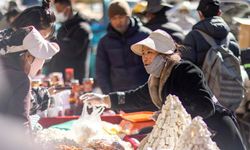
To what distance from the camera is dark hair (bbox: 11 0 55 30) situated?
3.84 metres

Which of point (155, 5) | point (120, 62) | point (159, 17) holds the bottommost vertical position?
point (120, 62)

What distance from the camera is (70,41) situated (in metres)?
7.21

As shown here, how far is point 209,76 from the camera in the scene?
5.30 metres

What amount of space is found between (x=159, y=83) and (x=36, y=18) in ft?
2.68

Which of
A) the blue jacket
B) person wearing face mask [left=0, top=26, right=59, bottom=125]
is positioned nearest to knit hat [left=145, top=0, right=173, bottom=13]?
the blue jacket

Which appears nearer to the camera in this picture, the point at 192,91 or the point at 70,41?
the point at 192,91

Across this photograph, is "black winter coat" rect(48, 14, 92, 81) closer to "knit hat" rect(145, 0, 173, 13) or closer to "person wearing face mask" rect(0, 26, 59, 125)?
"knit hat" rect(145, 0, 173, 13)

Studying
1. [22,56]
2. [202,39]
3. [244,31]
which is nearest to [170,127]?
[22,56]

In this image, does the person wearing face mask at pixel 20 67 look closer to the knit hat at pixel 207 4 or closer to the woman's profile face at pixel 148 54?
the woman's profile face at pixel 148 54

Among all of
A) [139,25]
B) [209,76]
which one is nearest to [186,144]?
[209,76]

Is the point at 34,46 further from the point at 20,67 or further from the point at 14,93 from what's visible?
A: the point at 14,93

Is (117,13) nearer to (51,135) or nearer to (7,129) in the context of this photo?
(51,135)

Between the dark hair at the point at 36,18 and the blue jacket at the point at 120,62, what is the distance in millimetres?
2244

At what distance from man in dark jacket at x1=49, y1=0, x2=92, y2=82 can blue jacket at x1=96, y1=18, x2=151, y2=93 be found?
3.04 feet
